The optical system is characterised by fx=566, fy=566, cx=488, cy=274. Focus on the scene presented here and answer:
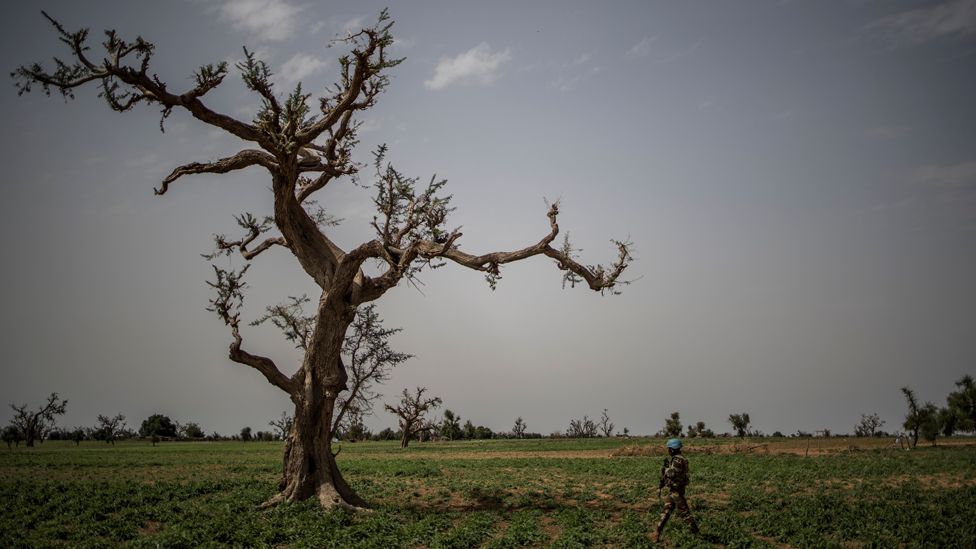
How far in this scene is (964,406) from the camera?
65.3m

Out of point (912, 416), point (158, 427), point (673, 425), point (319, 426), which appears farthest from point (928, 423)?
point (158, 427)

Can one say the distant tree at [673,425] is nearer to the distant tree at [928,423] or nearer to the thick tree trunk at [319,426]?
the distant tree at [928,423]

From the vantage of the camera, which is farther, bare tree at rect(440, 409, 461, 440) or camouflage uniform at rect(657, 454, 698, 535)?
bare tree at rect(440, 409, 461, 440)

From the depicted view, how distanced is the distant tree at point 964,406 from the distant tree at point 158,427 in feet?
403

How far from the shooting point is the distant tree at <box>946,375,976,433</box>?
64562 mm

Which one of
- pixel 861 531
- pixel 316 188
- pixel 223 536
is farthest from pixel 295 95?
pixel 861 531

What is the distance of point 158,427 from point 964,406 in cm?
12530

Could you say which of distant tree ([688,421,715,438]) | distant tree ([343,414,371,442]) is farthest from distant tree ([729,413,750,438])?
distant tree ([343,414,371,442])

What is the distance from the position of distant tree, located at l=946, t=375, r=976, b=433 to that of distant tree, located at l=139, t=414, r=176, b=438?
4840 inches

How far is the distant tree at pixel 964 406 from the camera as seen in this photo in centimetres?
6456

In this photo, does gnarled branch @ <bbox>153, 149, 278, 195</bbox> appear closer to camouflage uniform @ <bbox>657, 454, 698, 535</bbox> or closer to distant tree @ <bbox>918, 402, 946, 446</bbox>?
camouflage uniform @ <bbox>657, 454, 698, 535</bbox>

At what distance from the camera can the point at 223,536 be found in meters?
14.7

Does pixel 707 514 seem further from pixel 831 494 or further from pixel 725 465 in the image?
pixel 725 465

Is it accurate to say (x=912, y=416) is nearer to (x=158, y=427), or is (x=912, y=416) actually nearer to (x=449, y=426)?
(x=449, y=426)
